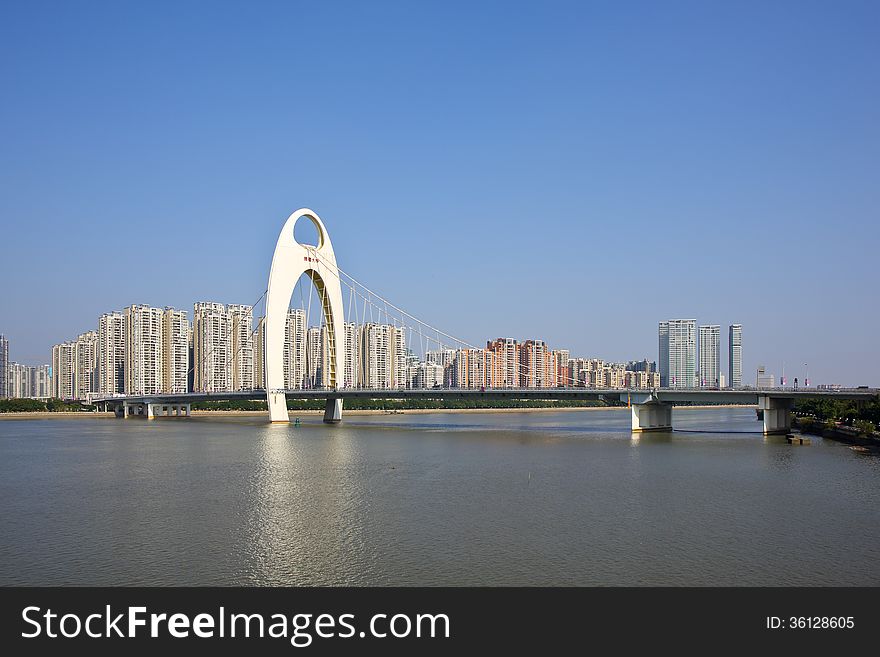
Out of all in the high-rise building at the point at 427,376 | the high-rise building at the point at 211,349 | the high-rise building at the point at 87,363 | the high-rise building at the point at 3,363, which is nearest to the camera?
the high-rise building at the point at 211,349

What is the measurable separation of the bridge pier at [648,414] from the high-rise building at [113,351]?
211ft

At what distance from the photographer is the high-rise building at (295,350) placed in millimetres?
93938

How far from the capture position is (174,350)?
90.1 meters

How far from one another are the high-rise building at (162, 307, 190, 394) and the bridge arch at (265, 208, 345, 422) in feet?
124

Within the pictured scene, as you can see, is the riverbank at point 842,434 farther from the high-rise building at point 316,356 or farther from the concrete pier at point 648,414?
the high-rise building at point 316,356

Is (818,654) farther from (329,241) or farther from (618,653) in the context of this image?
(329,241)

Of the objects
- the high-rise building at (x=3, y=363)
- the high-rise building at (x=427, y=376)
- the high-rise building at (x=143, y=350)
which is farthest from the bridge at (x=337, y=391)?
the high-rise building at (x=3, y=363)

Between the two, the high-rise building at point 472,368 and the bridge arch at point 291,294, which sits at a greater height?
the bridge arch at point 291,294

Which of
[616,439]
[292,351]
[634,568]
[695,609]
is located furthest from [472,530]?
[292,351]

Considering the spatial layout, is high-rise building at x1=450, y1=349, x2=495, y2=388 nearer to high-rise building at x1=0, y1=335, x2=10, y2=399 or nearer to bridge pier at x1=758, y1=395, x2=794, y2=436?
bridge pier at x1=758, y1=395, x2=794, y2=436

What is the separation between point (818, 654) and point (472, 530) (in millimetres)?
7406

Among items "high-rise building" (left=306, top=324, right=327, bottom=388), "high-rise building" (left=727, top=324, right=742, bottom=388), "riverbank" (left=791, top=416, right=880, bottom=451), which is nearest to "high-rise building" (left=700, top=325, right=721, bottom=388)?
"high-rise building" (left=727, top=324, right=742, bottom=388)

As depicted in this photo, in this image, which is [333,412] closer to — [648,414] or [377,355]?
[648,414]

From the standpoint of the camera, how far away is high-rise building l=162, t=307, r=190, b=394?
89.7 metres
